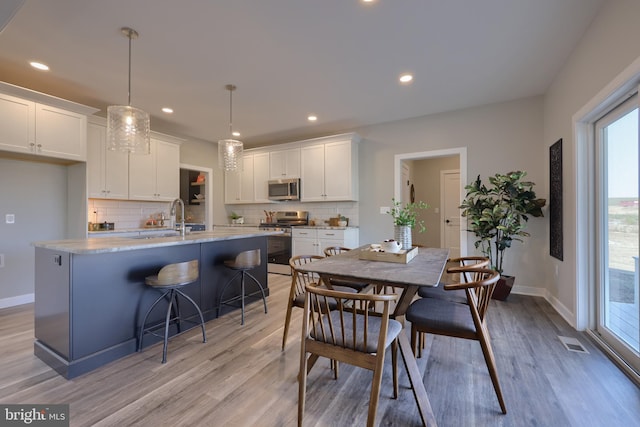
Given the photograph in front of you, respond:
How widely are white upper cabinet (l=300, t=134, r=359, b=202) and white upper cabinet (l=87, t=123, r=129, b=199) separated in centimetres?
287

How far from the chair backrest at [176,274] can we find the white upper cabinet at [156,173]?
2832 mm

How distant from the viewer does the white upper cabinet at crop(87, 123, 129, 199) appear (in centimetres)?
386

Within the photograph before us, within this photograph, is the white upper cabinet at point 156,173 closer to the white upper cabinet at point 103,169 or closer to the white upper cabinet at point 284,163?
the white upper cabinet at point 103,169

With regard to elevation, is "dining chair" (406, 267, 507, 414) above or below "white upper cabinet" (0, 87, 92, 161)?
below

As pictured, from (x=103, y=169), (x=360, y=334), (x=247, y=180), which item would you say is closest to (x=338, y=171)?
(x=247, y=180)

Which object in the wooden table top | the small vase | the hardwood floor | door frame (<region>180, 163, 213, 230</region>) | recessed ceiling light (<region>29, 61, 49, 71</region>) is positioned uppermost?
recessed ceiling light (<region>29, 61, 49, 71</region>)

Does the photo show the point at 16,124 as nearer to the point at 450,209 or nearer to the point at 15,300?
the point at 15,300

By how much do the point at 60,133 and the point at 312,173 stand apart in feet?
11.6

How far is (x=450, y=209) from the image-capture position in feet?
22.0

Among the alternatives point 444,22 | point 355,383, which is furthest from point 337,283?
point 444,22

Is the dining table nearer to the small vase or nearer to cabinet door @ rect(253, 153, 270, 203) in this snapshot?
the small vase

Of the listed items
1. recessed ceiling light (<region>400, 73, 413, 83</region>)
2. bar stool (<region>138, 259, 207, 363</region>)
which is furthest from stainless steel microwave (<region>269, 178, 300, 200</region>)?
bar stool (<region>138, 259, 207, 363</region>)

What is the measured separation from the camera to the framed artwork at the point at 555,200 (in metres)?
3.10

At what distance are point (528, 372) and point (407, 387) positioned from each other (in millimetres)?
933
